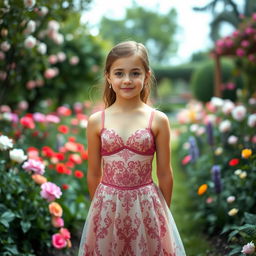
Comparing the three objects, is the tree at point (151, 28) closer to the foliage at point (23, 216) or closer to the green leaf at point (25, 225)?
the foliage at point (23, 216)

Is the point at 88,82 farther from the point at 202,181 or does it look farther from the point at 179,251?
the point at 179,251

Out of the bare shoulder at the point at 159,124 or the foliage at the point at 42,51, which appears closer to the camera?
the bare shoulder at the point at 159,124

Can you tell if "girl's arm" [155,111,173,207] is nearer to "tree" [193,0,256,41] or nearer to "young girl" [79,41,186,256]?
"young girl" [79,41,186,256]

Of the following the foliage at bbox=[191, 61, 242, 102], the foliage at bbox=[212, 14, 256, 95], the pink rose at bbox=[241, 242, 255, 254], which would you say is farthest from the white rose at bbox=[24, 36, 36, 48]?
the foliage at bbox=[191, 61, 242, 102]

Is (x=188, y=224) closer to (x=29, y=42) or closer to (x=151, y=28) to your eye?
(x=29, y=42)

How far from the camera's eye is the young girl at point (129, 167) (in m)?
1.95

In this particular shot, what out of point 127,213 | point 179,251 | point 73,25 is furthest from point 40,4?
point 73,25

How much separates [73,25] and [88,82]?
118 centimetres

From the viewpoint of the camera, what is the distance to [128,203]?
1963 millimetres

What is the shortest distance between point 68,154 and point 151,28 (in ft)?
122

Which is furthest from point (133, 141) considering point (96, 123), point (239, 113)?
point (239, 113)

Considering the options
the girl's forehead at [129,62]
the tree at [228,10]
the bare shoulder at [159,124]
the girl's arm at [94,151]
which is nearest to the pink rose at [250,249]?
the bare shoulder at [159,124]

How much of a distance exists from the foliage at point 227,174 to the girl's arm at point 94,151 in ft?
2.78

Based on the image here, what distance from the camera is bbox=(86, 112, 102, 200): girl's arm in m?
2.03
